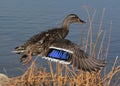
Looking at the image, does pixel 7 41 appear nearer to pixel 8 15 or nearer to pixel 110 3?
pixel 8 15

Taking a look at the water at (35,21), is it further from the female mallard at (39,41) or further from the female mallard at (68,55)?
the female mallard at (68,55)

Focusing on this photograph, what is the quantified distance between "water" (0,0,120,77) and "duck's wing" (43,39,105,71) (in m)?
3.22

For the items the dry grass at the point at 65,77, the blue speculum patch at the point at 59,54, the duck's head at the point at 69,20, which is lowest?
the dry grass at the point at 65,77

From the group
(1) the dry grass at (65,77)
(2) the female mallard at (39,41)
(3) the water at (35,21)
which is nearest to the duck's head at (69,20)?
(2) the female mallard at (39,41)

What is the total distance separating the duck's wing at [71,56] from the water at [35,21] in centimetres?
322

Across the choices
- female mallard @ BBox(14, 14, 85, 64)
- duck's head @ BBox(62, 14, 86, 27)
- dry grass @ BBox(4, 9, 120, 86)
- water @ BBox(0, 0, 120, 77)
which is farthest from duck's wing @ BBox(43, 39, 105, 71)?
water @ BBox(0, 0, 120, 77)

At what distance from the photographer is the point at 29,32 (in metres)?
13.6

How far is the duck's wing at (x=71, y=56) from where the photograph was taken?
18.6ft

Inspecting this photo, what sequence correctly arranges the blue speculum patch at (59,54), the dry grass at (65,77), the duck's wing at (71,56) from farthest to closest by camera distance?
the dry grass at (65,77)
the blue speculum patch at (59,54)
the duck's wing at (71,56)

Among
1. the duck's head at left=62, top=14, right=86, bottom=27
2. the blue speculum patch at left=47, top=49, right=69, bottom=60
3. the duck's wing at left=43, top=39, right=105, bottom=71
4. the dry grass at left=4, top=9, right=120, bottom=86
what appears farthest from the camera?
the duck's head at left=62, top=14, right=86, bottom=27

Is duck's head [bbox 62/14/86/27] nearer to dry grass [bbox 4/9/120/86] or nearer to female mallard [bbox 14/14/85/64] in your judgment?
female mallard [bbox 14/14/85/64]

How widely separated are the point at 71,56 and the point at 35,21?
385 inches

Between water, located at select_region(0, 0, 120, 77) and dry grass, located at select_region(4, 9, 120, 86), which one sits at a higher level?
dry grass, located at select_region(4, 9, 120, 86)

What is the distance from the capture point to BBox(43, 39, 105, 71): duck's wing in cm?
566
